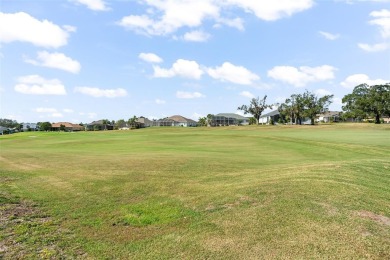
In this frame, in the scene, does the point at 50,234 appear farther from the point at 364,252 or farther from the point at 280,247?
the point at 364,252

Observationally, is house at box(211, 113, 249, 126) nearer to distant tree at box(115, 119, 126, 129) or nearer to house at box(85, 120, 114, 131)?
distant tree at box(115, 119, 126, 129)

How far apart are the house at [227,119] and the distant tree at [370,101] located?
215ft

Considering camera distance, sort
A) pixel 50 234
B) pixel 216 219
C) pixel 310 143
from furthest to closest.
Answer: pixel 310 143
pixel 216 219
pixel 50 234

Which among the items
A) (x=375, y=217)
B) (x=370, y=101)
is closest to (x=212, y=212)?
(x=375, y=217)

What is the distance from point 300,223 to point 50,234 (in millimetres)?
6085

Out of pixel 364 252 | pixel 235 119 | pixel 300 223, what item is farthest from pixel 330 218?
pixel 235 119

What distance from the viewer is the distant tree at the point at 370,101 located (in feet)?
343

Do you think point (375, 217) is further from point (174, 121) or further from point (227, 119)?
point (174, 121)

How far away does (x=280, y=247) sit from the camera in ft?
24.1

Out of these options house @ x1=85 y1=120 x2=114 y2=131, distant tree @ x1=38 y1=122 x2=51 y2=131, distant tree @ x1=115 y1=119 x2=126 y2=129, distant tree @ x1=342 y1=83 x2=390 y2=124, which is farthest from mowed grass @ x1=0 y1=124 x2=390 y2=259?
distant tree @ x1=115 y1=119 x2=126 y2=129

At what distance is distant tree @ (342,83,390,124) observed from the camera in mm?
104562

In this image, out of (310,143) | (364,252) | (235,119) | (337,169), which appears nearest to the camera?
(364,252)

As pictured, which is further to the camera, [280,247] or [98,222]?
[98,222]

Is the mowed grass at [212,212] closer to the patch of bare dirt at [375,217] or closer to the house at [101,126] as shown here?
the patch of bare dirt at [375,217]
